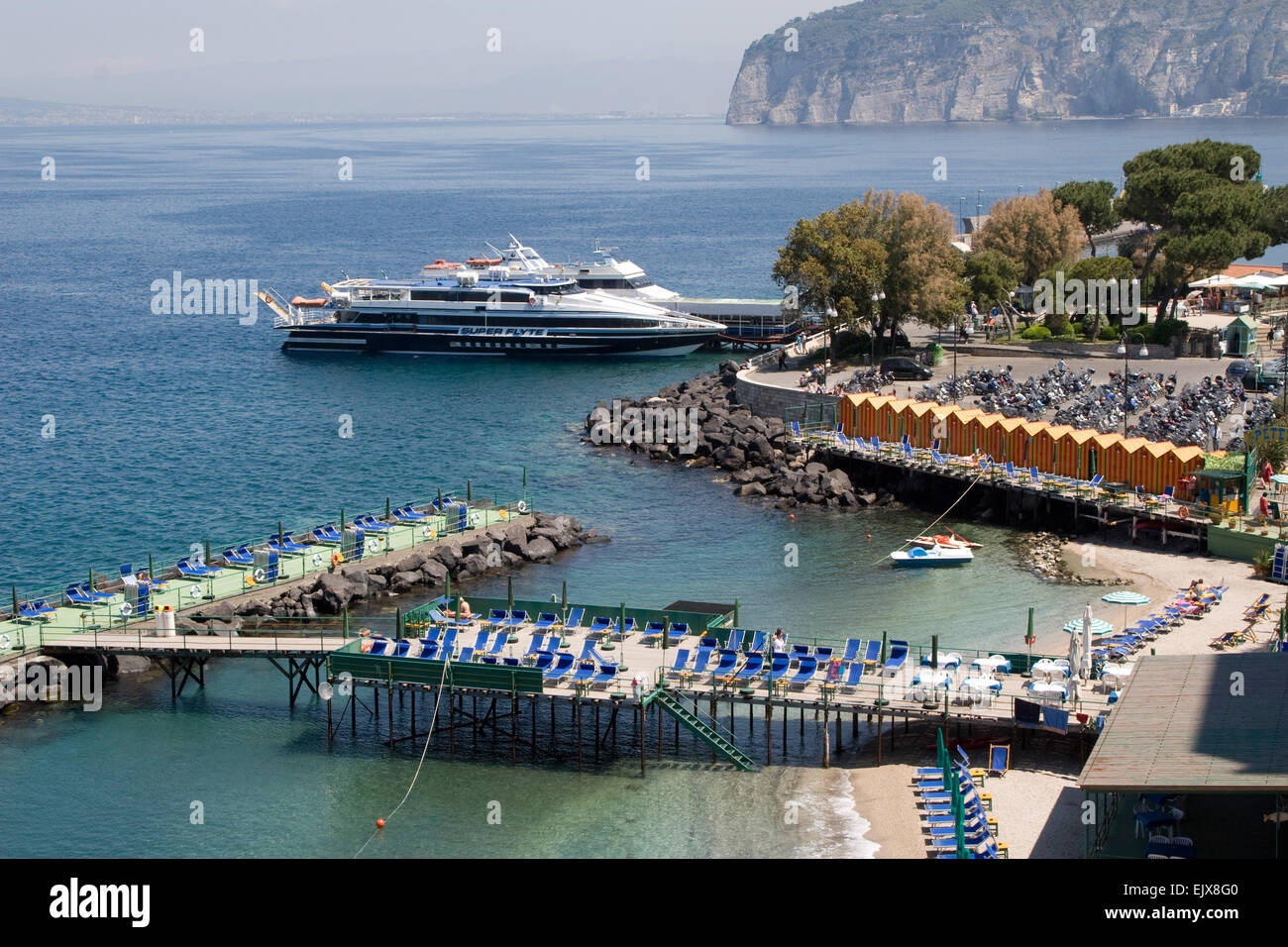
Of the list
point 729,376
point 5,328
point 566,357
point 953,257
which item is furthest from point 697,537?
point 5,328

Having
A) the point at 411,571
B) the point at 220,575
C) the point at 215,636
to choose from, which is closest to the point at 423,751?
the point at 215,636

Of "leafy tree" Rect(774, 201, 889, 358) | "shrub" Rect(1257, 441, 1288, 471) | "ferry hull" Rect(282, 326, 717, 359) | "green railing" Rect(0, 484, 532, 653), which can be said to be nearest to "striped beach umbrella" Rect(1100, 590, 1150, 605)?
"shrub" Rect(1257, 441, 1288, 471)

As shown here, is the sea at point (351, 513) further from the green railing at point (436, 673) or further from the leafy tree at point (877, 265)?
the leafy tree at point (877, 265)

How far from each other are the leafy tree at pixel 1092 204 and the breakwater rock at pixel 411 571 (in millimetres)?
46652

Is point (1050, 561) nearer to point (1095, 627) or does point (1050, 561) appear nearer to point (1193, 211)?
point (1095, 627)

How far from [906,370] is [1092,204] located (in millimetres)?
26358

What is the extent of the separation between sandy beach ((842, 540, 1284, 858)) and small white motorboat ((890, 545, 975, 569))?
5.68 m

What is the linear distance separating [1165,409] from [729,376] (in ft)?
73.3

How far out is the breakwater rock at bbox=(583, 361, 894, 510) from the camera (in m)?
59.8

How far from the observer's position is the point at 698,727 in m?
35.7

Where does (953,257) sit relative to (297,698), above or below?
above

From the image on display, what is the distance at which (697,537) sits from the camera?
54781 millimetres

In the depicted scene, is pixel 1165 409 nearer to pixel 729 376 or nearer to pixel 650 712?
pixel 729 376

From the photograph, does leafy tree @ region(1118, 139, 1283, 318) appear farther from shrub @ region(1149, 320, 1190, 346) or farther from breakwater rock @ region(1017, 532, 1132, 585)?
breakwater rock @ region(1017, 532, 1132, 585)
